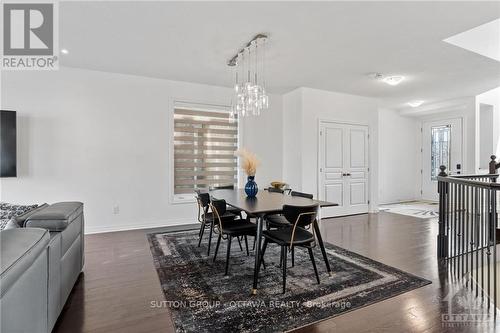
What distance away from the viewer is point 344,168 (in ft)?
19.6

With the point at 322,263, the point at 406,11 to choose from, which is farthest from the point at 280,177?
the point at 406,11

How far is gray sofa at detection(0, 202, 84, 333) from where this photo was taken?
1.20 metres

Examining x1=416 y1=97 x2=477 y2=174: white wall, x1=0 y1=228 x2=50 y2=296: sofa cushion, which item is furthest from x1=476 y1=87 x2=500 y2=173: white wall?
x1=0 y1=228 x2=50 y2=296: sofa cushion

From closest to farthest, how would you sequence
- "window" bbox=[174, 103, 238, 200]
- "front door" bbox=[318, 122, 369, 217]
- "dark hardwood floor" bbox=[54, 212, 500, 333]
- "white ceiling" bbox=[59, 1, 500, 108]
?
"dark hardwood floor" bbox=[54, 212, 500, 333] < "white ceiling" bbox=[59, 1, 500, 108] < "window" bbox=[174, 103, 238, 200] < "front door" bbox=[318, 122, 369, 217]

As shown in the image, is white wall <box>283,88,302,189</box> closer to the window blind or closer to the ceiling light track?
the window blind

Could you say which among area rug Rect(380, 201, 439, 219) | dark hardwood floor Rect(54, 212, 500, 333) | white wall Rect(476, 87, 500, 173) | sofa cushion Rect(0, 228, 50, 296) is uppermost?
white wall Rect(476, 87, 500, 173)

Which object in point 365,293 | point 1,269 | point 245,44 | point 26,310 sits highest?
point 245,44

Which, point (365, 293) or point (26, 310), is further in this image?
point (365, 293)

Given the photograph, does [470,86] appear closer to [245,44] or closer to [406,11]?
[406,11]

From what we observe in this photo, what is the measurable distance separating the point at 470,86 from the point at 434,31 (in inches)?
131

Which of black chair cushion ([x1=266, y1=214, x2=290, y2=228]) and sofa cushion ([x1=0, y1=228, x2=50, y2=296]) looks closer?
sofa cushion ([x1=0, y1=228, x2=50, y2=296])

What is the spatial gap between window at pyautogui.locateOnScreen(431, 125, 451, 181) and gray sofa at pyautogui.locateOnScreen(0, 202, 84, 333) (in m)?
8.42

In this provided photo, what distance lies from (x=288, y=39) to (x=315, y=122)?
8.40 feet

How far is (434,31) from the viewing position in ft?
10.3
